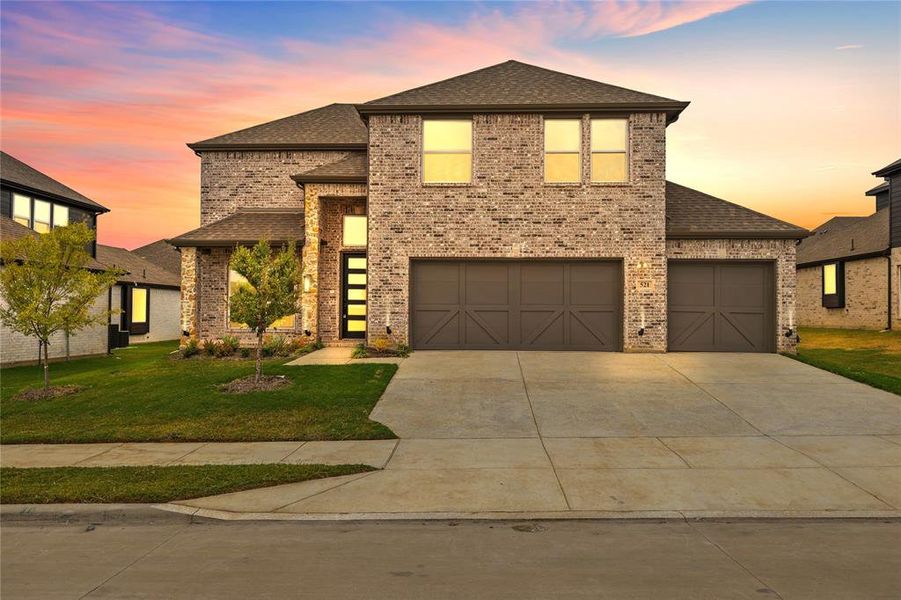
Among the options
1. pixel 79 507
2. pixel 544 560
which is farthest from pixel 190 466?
pixel 544 560

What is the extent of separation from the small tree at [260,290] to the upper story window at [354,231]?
547 centimetres

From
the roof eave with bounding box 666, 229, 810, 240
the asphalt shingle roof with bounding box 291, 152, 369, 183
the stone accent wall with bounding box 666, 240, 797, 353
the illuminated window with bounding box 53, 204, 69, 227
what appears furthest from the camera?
the illuminated window with bounding box 53, 204, 69, 227

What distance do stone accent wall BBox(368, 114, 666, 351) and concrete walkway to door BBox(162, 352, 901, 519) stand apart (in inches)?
92.3

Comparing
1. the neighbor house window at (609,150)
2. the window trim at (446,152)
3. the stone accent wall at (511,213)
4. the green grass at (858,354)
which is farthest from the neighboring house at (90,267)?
the green grass at (858,354)

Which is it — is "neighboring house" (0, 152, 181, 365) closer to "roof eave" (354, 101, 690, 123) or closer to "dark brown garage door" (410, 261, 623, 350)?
"roof eave" (354, 101, 690, 123)

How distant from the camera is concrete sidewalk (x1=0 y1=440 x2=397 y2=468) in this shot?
25.9ft

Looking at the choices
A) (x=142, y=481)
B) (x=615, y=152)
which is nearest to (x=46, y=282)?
(x=142, y=481)

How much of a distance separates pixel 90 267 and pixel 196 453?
53.3 ft

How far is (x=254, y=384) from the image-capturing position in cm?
1217

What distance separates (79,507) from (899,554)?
816 centimetres

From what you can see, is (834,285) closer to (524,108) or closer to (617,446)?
(524,108)

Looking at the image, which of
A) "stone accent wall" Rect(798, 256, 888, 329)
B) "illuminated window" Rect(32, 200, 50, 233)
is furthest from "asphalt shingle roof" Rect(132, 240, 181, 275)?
"stone accent wall" Rect(798, 256, 888, 329)

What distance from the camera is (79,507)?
6047 millimetres

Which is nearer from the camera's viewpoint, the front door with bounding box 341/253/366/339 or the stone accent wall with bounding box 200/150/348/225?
the front door with bounding box 341/253/366/339
